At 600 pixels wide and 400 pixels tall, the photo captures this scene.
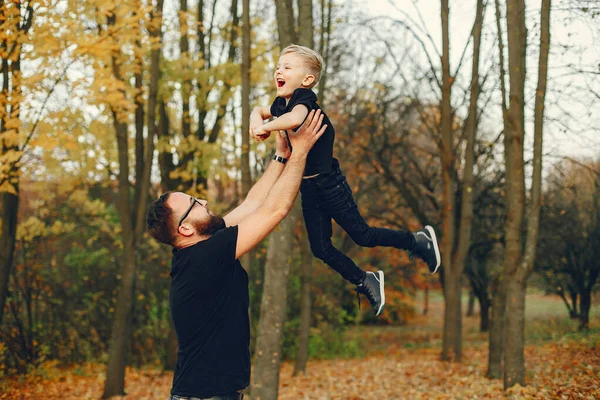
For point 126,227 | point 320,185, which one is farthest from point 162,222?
point 126,227

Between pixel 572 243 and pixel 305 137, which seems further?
pixel 572 243

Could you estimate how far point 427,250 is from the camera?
373cm

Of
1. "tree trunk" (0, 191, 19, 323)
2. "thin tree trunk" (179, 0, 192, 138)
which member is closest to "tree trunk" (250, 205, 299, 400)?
"tree trunk" (0, 191, 19, 323)

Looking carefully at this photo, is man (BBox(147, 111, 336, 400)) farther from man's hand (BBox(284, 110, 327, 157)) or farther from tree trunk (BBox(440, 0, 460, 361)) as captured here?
tree trunk (BBox(440, 0, 460, 361))

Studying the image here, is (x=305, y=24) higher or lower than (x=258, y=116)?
higher

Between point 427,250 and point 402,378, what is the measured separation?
329 inches

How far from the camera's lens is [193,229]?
2.92 meters

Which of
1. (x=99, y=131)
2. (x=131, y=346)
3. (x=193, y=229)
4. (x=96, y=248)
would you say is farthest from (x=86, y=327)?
(x=193, y=229)

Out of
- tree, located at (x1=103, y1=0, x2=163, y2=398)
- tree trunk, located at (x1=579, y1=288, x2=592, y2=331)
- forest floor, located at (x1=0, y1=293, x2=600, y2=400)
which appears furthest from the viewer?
tree trunk, located at (x1=579, y1=288, x2=592, y2=331)

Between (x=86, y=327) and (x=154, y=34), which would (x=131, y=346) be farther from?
(x=154, y=34)

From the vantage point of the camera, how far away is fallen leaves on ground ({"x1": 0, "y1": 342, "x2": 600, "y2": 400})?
8172mm

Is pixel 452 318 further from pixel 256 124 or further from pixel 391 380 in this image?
pixel 256 124

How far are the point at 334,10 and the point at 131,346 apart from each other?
943 centimetres

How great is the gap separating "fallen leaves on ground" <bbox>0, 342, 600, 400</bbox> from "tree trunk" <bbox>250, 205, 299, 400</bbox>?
2762 millimetres
